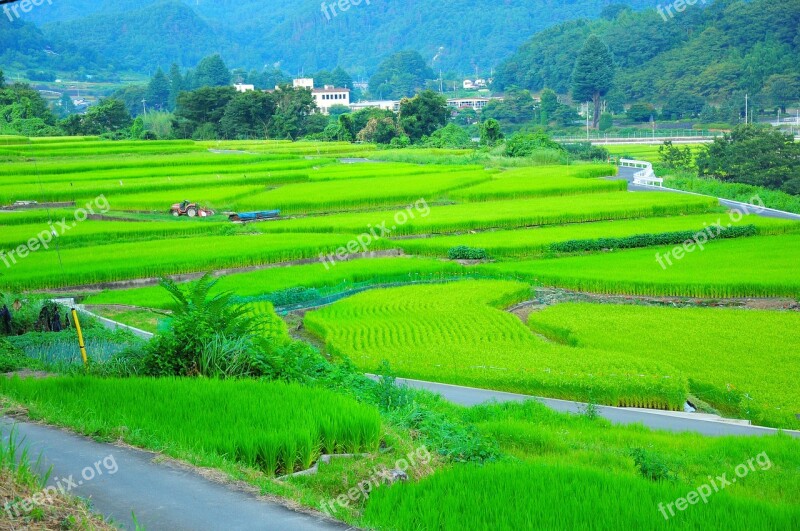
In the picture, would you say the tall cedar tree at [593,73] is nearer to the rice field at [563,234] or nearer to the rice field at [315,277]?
the rice field at [563,234]

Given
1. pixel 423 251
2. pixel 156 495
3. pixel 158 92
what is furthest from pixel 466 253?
pixel 158 92

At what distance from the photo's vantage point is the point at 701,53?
342 ft

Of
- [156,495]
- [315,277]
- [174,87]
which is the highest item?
[174,87]

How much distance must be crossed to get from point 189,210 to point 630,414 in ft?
93.3

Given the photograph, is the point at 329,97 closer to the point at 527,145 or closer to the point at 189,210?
Answer: the point at 527,145

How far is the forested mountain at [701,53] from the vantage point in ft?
311

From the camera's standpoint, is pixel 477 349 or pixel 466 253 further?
pixel 466 253

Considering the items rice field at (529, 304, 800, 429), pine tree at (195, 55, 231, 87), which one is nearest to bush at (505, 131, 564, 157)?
rice field at (529, 304, 800, 429)

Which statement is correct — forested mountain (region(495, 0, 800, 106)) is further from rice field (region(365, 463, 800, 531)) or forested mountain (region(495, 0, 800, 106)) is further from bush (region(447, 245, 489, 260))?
rice field (region(365, 463, 800, 531))

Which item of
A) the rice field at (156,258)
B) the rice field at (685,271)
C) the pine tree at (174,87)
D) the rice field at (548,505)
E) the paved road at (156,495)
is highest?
the pine tree at (174,87)

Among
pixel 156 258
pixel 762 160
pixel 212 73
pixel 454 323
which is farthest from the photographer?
pixel 212 73

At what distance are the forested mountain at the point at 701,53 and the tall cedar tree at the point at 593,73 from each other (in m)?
2.21

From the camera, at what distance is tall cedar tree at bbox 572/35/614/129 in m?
112

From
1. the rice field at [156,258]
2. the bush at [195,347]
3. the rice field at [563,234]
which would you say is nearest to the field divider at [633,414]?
the bush at [195,347]
